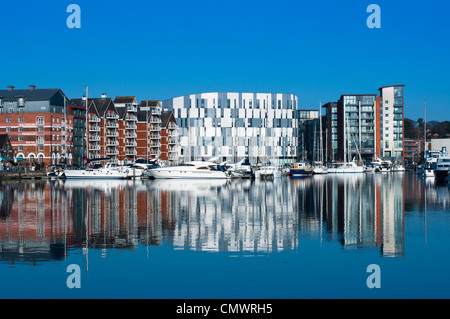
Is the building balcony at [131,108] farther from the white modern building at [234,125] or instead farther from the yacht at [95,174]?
the yacht at [95,174]

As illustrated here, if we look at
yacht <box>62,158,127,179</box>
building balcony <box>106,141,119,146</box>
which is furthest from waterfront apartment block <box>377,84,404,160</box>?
yacht <box>62,158,127,179</box>

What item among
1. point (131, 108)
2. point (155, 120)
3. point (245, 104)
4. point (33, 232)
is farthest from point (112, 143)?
point (33, 232)

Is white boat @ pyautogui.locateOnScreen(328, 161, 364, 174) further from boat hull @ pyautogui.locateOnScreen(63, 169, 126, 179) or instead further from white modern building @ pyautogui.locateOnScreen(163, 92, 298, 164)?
boat hull @ pyautogui.locateOnScreen(63, 169, 126, 179)

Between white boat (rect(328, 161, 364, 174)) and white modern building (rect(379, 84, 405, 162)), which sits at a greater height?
white modern building (rect(379, 84, 405, 162))

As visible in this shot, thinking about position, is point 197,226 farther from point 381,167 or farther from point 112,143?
point 381,167

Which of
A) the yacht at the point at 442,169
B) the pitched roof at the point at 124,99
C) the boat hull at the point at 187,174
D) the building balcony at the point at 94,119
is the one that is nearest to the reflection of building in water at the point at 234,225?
the boat hull at the point at 187,174

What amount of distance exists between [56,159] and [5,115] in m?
13.5

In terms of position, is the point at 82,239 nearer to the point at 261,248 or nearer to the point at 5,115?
the point at 261,248

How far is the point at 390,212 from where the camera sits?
35.6 meters

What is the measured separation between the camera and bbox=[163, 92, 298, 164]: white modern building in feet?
595

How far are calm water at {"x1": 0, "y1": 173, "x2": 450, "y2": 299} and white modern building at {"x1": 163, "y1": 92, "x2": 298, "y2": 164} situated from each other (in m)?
145

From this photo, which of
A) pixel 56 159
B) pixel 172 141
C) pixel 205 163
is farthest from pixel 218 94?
pixel 205 163

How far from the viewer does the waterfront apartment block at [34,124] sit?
371 feet

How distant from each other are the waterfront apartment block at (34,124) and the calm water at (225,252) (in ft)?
265
